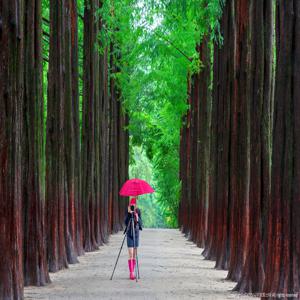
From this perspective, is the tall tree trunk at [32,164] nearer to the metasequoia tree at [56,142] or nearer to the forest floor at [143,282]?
the forest floor at [143,282]

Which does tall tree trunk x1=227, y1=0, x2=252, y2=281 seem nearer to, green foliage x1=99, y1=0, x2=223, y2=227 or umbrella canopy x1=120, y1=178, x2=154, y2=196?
green foliage x1=99, y1=0, x2=223, y2=227

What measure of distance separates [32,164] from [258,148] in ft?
14.3

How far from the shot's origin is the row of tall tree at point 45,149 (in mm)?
12742

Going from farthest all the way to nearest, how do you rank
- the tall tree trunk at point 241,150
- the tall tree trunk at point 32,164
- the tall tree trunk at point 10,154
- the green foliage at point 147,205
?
the green foliage at point 147,205 → the tall tree trunk at point 241,150 → the tall tree trunk at point 32,164 → the tall tree trunk at point 10,154

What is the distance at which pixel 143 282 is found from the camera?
17.0 meters

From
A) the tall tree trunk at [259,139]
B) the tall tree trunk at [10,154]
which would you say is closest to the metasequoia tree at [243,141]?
the tall tree trunk at [259,139]

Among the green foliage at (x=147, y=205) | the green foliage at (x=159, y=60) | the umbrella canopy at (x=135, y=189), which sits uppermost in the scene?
the green foliage at (x=159, y=60)

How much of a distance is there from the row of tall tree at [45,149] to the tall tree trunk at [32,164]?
19mm

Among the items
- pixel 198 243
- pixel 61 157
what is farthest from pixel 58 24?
pixel 198 243

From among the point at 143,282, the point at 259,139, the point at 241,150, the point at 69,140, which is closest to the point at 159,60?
the point at 69,140

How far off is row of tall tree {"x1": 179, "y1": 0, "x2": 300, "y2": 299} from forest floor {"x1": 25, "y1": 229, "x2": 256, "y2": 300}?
2.45 feet

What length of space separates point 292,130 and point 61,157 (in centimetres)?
1008

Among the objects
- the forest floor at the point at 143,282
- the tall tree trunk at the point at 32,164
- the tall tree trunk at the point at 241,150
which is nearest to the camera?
the forest floor at the point at 143,282

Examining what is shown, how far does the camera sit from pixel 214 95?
82.4ft
